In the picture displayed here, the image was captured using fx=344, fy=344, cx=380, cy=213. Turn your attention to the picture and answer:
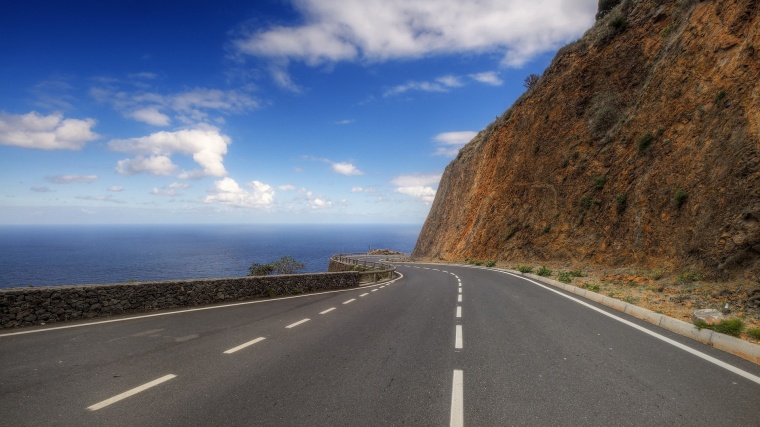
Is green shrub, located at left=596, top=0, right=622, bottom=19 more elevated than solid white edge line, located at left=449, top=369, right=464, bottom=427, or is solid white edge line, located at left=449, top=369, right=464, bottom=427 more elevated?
green shrub, located at left=596, top=0, right=622, bottom=19

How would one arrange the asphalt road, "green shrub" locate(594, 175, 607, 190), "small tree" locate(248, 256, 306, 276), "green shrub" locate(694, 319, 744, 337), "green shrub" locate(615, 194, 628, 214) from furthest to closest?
1. "small tree" locate(248, 256, 306, 276)
2. "green shrub" locate(594, 175, 607, 190)
3. "green shrub" locate(615, 194, 628, 214)
4. "green shrub" locate(694, 319, 744, 337)
5. the asphalt road

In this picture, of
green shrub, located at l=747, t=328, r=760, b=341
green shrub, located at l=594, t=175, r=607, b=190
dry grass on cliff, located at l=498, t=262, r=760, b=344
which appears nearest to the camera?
green shrub, located at l=747, t=328, r=760, b=341

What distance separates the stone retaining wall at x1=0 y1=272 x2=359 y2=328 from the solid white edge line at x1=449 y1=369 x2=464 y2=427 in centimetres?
946

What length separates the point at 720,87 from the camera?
15.6 meters

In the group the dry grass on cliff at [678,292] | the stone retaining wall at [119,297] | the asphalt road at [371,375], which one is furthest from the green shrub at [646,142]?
the stone retaining wall at [119,297]

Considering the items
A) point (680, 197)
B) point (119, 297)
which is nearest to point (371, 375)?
point (119, 297)

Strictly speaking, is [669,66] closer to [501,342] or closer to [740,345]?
[740,345]

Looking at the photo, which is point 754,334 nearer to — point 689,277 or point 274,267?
point 689,277

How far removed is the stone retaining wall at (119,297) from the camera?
27.0ft

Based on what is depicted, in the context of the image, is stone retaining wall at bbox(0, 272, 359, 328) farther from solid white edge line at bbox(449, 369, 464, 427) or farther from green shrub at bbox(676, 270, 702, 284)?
green shrub at bbox(676, 270, 702, 284)

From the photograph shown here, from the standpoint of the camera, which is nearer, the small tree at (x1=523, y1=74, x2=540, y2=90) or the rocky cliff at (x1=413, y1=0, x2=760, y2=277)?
the rocky cliff at (x1=413, y1=0, x2=760, y2=277)

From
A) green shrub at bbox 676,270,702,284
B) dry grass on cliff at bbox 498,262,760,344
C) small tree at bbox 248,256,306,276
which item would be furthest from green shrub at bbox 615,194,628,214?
small tree at bbox 248,256,306,276

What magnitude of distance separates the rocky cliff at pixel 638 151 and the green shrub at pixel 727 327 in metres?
6.57

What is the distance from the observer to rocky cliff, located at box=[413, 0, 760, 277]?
1338cm
